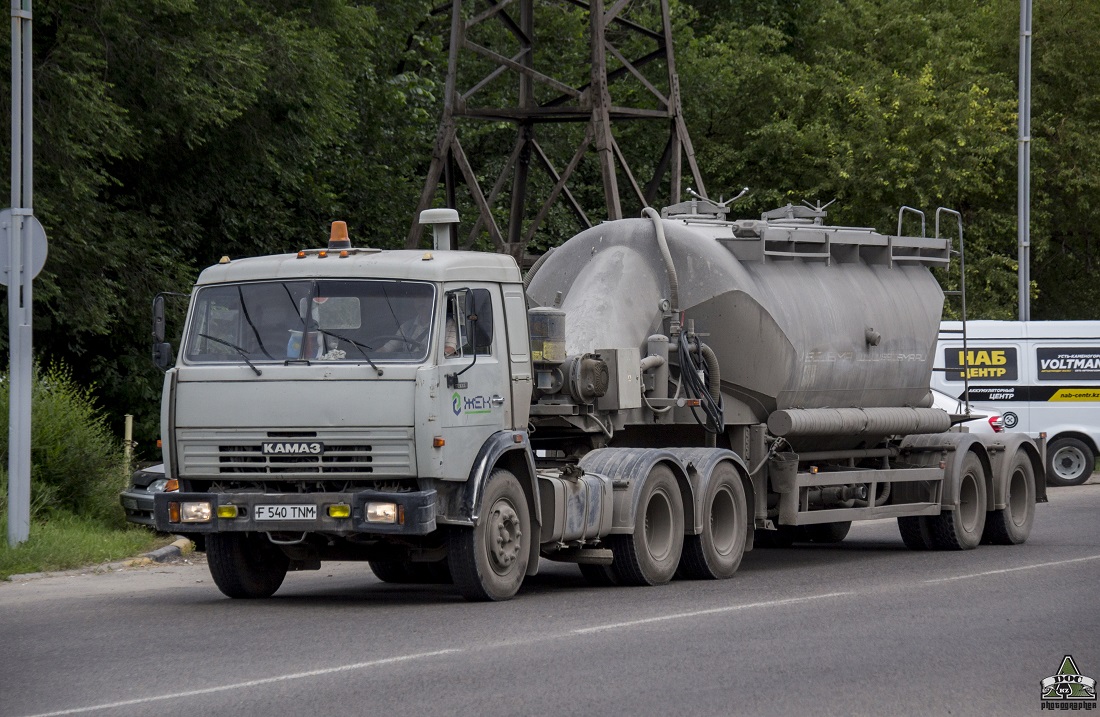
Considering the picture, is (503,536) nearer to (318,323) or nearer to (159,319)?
(318,323)

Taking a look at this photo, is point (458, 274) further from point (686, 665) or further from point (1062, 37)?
point (1062, 37)

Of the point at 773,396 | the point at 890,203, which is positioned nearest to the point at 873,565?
the point at 773,396

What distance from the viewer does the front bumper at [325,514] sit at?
1198 cm

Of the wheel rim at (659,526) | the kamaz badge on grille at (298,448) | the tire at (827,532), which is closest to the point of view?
the kamaz badge on grille at (298,448)

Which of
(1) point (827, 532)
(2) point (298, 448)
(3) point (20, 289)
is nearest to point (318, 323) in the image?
(2) point (298, 448)

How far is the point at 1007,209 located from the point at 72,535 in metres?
31.3

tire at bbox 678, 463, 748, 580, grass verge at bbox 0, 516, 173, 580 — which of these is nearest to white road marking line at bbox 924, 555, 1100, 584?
tire at bbox 678, 463, 748, 580

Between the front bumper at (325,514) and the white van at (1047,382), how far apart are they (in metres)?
20.3

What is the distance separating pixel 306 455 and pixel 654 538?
380cm

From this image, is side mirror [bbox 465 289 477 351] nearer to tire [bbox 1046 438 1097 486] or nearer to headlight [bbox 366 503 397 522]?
headlight [bbox 366 503 397 522]

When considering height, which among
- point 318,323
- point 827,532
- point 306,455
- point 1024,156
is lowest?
point 827,532

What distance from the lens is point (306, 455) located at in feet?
40.1

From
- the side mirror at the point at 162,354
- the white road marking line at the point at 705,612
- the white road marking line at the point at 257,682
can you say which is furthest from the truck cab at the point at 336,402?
the white road marking line at the point at 257,682

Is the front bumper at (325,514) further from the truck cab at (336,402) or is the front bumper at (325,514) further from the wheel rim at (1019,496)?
the wheel rim at (1019,496)
